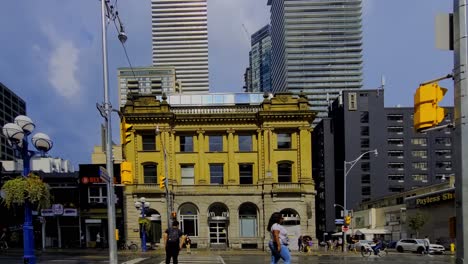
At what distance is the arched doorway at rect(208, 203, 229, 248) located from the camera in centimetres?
5659

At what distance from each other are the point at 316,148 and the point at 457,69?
134 m

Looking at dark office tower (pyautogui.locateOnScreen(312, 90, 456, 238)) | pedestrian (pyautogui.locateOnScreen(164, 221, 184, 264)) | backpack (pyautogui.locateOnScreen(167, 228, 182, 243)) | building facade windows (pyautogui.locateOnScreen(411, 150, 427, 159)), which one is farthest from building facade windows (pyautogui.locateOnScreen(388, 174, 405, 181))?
backpack (pyautogui.locateOnScreen(167, 228, 182, 243))

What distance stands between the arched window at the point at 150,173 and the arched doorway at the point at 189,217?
4.12 metres

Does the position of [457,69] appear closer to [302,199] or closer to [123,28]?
[123,28]

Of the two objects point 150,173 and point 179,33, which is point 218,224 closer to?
point 150,173

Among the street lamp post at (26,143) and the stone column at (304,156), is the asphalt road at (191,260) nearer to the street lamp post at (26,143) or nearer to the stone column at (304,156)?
the street lamp post at (26,143)

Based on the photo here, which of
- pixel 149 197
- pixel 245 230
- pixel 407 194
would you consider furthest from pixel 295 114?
pixel 407 194

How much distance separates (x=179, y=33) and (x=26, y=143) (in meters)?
76.4

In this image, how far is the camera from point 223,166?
190 feet

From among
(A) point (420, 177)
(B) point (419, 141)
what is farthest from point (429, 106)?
(B) point (419, 141)

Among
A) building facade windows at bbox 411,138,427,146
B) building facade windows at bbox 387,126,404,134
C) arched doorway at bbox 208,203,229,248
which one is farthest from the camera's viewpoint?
building facade windows at bbox 411,138,427,146

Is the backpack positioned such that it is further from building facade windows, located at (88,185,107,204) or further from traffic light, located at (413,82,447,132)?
building facade windows, located at (88,185,107,204)

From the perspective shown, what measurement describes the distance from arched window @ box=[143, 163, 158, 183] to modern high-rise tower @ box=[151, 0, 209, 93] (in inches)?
848

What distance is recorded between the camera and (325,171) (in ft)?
429
